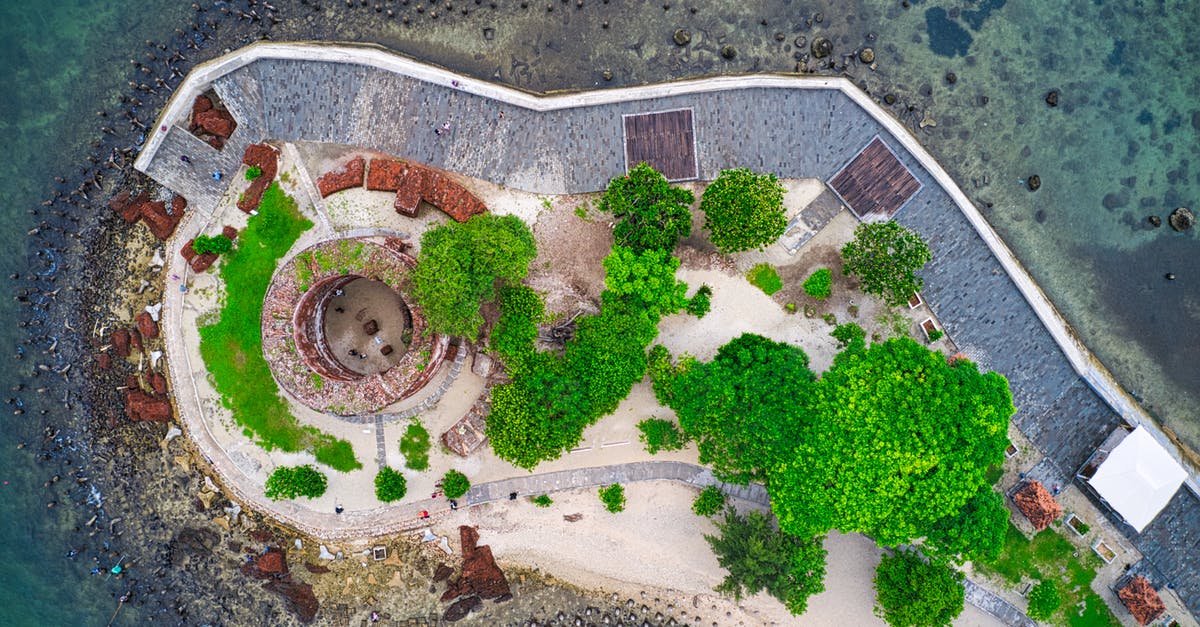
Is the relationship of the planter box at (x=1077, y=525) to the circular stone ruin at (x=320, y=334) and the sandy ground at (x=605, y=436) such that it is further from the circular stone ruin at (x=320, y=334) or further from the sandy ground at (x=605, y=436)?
the circular stone ruin at (x=320, y=334)

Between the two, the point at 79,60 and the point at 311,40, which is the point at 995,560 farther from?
the point at 79,60

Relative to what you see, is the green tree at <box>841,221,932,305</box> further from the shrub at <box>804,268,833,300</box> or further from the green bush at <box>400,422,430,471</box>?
the green bush at <box>400,422,430,471</box>

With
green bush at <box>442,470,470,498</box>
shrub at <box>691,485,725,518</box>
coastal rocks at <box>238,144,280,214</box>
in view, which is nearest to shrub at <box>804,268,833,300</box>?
Answer: shrub at <box>691,485,725,518</box>

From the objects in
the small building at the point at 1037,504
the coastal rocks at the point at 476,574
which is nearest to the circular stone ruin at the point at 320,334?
the coastal rocks at the point at 476,574

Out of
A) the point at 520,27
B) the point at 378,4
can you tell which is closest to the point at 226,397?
the point at 378,4

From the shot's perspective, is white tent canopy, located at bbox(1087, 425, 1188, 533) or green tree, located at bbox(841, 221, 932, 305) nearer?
green tree, located at bbox(841, 221, 932, 305)

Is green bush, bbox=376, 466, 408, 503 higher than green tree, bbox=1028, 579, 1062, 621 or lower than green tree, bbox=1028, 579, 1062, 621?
higher
